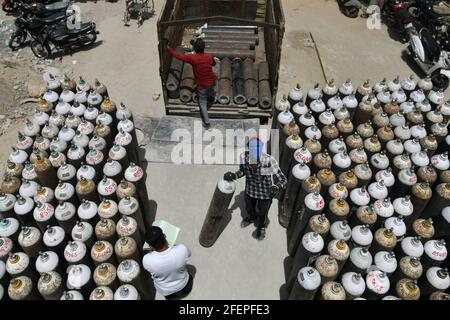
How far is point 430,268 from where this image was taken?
4527mm

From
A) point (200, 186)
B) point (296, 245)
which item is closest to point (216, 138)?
point (200, 186)

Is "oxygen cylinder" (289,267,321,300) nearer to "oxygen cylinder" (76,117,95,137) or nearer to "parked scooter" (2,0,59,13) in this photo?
"oxygen cylinder" (76,117,95,137)

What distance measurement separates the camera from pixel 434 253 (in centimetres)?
463

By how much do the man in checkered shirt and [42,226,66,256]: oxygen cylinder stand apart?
244 centimetres

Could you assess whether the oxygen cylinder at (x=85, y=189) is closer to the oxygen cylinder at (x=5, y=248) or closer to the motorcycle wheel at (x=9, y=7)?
the oxygen cylinder at (x=5, y=248)

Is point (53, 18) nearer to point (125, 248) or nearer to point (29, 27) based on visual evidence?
point (29, 27)

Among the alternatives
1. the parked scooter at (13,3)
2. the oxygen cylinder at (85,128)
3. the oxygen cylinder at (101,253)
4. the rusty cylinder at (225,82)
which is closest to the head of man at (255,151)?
the oxygen cylinder at (101,253)

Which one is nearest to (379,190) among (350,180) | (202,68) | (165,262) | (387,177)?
(387,177)

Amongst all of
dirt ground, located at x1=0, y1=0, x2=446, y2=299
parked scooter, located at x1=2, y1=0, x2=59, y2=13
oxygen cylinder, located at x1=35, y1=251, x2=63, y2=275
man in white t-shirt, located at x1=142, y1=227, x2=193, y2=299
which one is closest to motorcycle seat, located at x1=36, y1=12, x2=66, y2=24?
dirt ground, located at x1=0, y1=0, x2=446, y2=299

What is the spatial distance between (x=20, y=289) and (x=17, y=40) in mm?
9856

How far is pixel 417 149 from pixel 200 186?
4.16 m

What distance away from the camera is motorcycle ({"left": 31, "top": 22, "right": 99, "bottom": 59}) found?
10523 millimetres

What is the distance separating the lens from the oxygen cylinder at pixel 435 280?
14.2 ft
